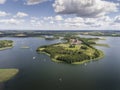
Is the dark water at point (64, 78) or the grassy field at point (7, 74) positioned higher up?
the grassy field at point (7, 74)

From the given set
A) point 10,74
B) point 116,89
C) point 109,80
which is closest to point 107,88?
point 116,89

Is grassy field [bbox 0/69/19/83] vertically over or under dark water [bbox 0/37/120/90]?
over

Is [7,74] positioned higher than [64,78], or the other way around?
[7,74]

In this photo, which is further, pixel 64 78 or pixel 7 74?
pixel 7 74

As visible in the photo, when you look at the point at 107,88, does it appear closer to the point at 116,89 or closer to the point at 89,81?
the point at 116,89

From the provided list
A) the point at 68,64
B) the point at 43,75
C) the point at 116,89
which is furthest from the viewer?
the point at 68,64

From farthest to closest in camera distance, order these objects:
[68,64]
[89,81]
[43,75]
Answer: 1. [68,64]
2. [43,75]
3. [89,81]

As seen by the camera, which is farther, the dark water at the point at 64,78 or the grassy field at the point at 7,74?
the grassy field at the point at 7,74

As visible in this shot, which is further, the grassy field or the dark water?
the grassy field
